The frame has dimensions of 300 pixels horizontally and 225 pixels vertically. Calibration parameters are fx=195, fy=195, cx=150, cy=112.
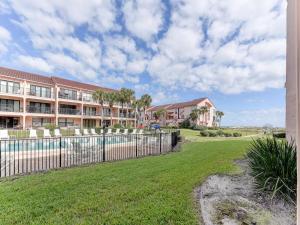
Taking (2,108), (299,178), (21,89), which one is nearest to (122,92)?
(21,89)

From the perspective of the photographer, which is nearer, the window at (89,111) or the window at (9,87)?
the window at (9,87)

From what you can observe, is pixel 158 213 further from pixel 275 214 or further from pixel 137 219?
pixel 275 214

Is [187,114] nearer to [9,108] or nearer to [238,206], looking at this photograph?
[9,108]

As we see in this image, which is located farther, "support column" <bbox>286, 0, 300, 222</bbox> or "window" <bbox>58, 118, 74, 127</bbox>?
"window" <bbox>58, 118, 74, 127</bbox>

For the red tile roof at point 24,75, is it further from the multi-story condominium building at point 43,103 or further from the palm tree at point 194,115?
the palm tree at point 194,115

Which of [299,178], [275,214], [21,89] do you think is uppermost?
[21,89]

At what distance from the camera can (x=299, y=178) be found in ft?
4.89

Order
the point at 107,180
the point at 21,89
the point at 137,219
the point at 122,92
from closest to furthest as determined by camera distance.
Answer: the point at 137,219 → the point at 107,180 → the point at 21,89 → the point at 122,92

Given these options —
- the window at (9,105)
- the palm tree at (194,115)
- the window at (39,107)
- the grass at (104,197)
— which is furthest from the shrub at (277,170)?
the palm tree at (194,115)

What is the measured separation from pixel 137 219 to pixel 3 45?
14726 millimetres

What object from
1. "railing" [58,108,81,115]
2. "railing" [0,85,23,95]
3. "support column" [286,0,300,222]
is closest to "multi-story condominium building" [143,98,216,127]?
"railing" [58,108,81,115]

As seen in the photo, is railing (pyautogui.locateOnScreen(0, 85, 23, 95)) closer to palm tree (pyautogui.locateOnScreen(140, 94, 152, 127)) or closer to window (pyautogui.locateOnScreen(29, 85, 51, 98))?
window (pyautogui.locateOnScreen(29, 85, 51, 98))

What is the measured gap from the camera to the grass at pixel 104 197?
3.76 metres

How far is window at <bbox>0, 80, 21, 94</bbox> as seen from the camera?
30422 mm
